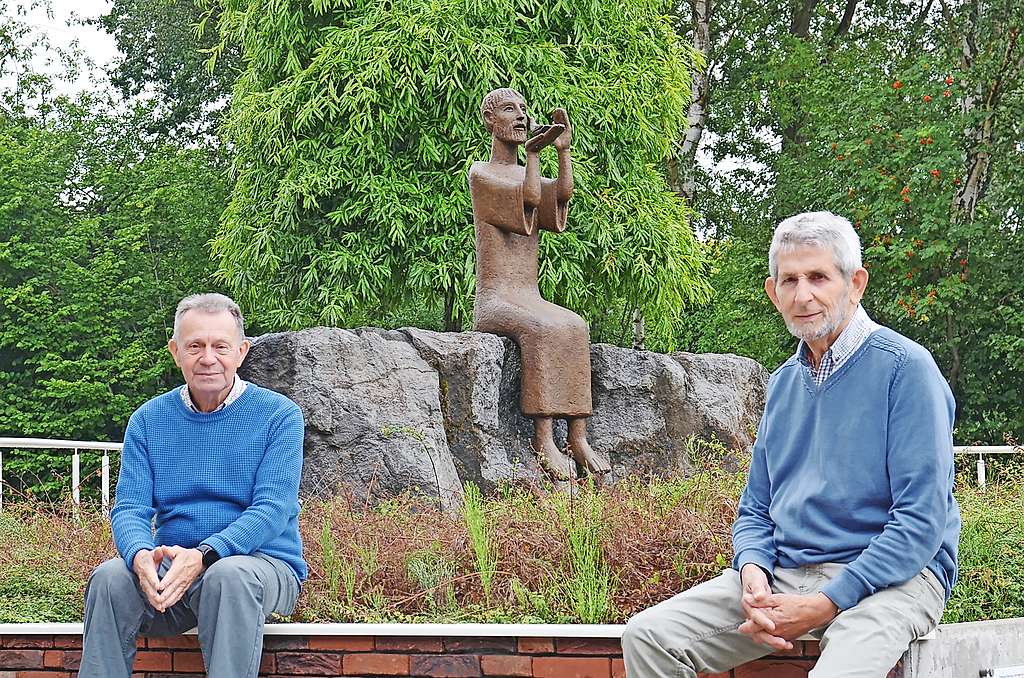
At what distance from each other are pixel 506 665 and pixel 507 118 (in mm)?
4734

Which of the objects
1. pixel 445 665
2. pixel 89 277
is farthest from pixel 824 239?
pixel 89 277

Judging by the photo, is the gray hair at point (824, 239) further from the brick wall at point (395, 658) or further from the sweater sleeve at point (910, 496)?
the brick wall at point (395, 658)

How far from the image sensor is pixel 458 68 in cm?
1533

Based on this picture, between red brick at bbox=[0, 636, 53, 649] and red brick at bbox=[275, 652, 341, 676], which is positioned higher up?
red brick at bbox=[0, 636, 53, 649]

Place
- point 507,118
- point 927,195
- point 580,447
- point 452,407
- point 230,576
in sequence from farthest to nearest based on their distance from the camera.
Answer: point 927,195 < point 507,118 < point 580,447 < point 452,407 < point 230,576

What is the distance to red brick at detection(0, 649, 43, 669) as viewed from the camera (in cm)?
449

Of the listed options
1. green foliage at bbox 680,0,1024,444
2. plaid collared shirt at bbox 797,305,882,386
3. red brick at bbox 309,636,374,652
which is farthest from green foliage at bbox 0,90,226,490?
plaid collared shirt at bbox 797,305,882,386

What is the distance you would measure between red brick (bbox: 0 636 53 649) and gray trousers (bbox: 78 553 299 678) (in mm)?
647

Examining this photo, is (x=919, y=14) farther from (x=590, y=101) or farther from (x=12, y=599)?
(x=12, y=599)

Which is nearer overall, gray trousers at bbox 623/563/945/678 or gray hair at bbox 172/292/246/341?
gray trousers at bbox 623/563/945/678

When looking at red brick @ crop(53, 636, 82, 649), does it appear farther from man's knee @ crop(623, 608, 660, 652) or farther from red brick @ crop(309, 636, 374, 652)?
man's knee @ crop(623, 608, 660, 652)

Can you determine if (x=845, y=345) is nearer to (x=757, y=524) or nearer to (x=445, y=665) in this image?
(x=757, y=524)

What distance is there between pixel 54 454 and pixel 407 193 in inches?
284

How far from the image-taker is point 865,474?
3342 millimetres
